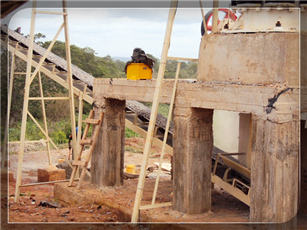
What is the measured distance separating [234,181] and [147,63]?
11.2 ft

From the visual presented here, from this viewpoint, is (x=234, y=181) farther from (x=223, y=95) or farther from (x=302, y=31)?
(x=302, y=31)

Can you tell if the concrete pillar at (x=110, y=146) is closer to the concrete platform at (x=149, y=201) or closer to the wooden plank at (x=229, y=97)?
the concrete platform at (x=149, y=201)

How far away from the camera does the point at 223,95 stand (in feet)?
31.5

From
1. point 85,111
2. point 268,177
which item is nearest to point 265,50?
point 268,177

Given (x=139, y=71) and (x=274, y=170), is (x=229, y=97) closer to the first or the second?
(x=274, y=170)

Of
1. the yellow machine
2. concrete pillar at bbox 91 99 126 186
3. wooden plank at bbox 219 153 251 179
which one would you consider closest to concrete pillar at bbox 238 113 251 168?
wooden plank at bbox 219 153 251 179

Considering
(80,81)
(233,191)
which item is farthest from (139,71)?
(80,81)

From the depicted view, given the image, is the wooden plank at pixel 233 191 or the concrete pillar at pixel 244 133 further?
the concrete pillar at pixel 244 133

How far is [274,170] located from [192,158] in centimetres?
188

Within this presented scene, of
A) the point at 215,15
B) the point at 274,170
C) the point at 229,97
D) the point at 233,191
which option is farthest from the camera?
the point at 233,191

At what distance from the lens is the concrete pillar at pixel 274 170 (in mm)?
8914

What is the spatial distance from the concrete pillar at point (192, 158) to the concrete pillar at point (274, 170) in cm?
137

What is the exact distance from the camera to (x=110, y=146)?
42.2ft

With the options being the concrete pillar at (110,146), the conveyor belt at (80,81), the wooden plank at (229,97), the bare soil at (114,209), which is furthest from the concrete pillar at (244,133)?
the wooden plank at (229,97)
